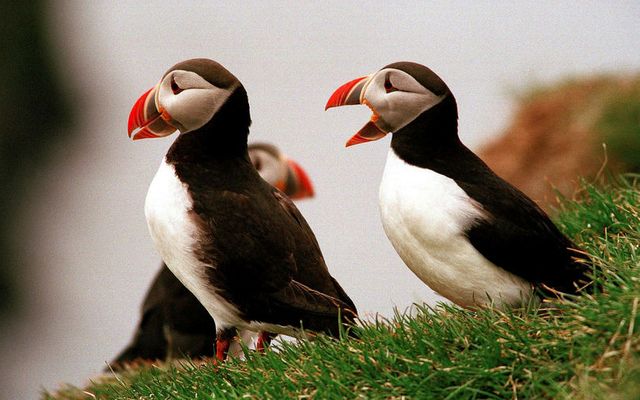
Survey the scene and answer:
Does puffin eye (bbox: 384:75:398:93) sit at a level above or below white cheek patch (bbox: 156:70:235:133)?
below

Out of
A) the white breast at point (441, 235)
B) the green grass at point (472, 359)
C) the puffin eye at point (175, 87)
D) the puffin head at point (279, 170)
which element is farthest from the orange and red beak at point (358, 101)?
the puffin head at point (279, 170)

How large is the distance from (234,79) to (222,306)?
2.45 feet

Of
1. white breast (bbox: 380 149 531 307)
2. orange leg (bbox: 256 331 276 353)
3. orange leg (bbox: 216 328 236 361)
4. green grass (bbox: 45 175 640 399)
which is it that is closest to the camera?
green grass (bbox: 45 175 640 399)

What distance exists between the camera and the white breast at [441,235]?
118 inches

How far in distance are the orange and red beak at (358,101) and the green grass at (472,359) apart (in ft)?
1.98

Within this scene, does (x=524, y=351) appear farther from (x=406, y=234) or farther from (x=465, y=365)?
(x=406, y=234)

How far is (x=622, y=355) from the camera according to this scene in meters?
2.53

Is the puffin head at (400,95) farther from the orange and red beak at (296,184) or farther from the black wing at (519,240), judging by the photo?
the orange and red beak at (296,184)

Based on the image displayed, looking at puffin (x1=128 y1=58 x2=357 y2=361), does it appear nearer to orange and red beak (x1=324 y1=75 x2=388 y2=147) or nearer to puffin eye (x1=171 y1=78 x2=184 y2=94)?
puffin eye (x1=171 y1=78 x2=184 y2=94)

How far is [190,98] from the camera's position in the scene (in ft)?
10.3

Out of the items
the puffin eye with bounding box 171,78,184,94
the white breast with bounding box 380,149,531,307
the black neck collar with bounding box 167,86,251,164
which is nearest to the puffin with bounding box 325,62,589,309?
the white breast with bounding box 380,149,531,307

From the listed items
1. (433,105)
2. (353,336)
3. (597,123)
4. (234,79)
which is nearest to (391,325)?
(353,336)

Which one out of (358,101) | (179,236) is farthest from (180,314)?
(358,101)

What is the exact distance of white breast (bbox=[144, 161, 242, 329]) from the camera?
308 centimetres
